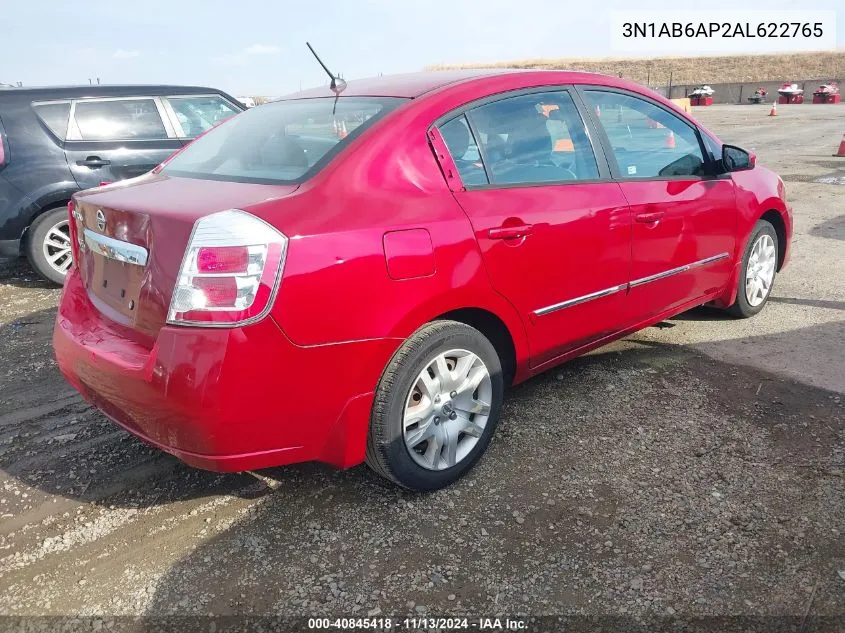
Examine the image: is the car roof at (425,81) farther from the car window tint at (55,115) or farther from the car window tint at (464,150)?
the car window tint at (55,115)

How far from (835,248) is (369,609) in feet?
20.4

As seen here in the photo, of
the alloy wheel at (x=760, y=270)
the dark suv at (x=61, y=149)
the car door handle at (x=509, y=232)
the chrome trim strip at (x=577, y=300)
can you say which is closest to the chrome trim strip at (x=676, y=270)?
the chrome trim strip at (x=577, y=300)

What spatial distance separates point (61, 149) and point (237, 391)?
16.6 ft

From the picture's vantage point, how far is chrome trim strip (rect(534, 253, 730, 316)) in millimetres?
3105

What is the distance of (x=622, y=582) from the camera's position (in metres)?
2.26

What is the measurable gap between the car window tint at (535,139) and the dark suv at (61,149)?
4520mm

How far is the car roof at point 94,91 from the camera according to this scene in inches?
240

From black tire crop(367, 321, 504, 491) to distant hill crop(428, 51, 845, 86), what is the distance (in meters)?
61.7

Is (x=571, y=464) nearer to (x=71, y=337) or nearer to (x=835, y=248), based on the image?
(x=71, y=337)

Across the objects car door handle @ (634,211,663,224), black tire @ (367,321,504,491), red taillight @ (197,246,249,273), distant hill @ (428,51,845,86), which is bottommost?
black tire @ (367,321,504,491)

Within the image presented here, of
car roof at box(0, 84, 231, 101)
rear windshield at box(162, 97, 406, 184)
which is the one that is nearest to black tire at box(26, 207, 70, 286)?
car roof at box(0, 84, 231, 101)

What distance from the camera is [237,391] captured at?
2.17 metres

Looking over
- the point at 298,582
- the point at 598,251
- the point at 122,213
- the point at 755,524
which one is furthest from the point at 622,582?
the point at 122,213

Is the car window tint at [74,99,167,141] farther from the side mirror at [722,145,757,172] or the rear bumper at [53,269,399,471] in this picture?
the side mirror at [722,145,757,172]
